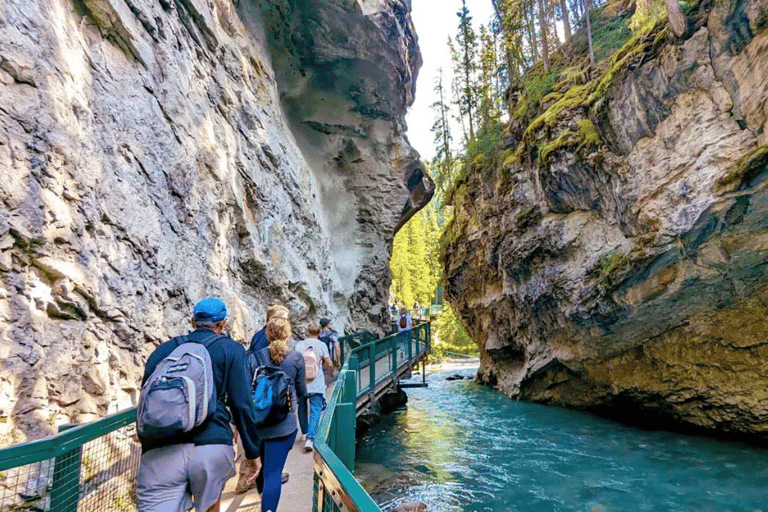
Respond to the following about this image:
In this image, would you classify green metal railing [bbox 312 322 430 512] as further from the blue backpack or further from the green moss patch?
the green moss patch

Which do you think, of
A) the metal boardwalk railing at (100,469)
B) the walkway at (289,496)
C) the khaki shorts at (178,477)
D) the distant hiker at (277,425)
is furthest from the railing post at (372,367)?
the khaki shorts at (178,477)

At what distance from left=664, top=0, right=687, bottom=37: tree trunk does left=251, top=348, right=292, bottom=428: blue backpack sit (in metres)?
10.9

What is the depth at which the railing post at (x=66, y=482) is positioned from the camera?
283 cm

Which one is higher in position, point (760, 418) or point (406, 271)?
point (406, 271)

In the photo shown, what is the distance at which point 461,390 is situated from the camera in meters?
20.8

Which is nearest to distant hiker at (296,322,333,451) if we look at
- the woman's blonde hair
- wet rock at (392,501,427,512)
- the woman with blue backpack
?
the woman's blonde hair

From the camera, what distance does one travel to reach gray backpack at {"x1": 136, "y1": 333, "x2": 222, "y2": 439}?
2.03 m

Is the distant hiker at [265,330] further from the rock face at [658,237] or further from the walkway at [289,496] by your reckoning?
the rock face at [658,237]

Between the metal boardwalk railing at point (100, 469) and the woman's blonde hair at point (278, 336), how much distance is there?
2.10 ft

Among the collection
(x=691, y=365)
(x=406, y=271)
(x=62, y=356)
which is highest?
(x=406, y=271)

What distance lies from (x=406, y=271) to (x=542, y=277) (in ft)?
103

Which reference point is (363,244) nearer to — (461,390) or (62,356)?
(461,390)

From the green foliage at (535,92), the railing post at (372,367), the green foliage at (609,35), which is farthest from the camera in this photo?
the green foliage at (535,92)

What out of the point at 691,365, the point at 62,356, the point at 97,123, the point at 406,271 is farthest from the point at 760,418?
the point at 406,271
